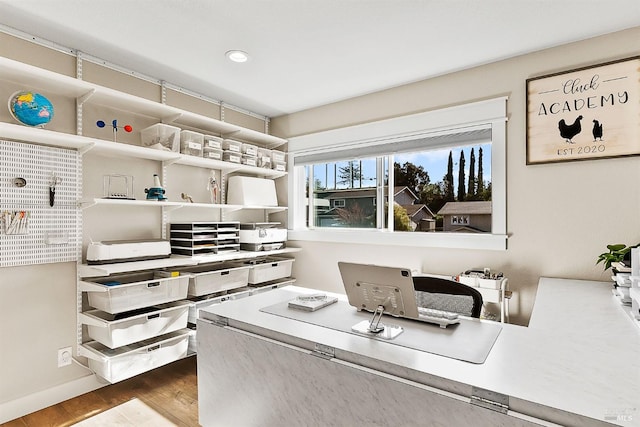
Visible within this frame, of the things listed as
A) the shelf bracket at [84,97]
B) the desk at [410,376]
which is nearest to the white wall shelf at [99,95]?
the shelf bracket at [84,97]

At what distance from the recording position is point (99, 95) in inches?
94.1

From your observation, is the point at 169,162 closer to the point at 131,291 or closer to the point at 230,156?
the point at 230,156

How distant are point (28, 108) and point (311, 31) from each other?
1.74 metres

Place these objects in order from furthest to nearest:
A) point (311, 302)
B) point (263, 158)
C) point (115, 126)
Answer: point (263, 158), point (115, 126), point (311, 302)

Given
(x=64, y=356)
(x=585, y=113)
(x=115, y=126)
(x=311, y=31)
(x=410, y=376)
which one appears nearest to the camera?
(x=410, y=376)

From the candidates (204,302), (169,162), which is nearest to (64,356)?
(204,302)

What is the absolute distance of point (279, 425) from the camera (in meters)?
1.39

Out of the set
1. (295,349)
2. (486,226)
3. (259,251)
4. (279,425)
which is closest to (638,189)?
(486,226)

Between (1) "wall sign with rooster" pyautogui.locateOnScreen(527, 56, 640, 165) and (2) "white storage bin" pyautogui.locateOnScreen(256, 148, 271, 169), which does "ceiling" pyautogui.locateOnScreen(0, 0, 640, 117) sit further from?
(2) "white storage bin" pyautogui.locateOnScreen(256, 148, 271, 169)

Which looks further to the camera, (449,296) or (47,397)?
(47,397)

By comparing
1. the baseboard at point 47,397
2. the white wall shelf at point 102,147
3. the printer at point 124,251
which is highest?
the white wall shelf at point 102,147

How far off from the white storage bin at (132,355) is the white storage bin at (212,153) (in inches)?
57.9

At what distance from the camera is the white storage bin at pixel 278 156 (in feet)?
11.9

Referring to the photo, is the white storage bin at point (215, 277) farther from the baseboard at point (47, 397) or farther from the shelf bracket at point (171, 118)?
the shelf bracket at point (171, 118)
